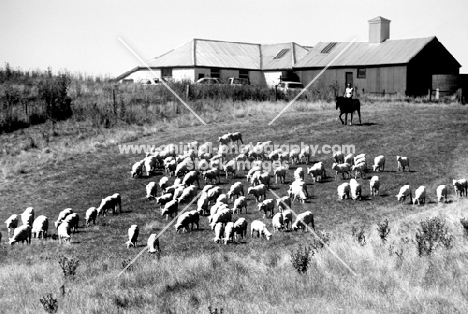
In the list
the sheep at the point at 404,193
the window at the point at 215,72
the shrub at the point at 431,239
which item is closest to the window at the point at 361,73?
the window at the point at 215,72

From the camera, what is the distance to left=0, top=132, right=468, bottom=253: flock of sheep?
17688 mm

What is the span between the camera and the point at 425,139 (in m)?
29.9

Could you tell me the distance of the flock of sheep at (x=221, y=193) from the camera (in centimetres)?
1769

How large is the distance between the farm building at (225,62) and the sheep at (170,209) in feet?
130

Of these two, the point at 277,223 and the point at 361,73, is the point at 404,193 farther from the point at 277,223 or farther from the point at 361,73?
the point at 361,73

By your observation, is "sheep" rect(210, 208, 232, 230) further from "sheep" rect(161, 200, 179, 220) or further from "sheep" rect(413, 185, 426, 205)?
"sheep" rect(413, 185, 426, 205)

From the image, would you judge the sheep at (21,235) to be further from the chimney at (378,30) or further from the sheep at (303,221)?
the chimney at (378,30)

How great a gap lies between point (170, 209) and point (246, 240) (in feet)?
13.6

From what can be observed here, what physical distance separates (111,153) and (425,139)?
16.7 meters

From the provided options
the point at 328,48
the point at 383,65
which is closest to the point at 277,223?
the point at 383,65

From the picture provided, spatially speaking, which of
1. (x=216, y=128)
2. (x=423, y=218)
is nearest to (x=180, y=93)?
(x=216, y=128)

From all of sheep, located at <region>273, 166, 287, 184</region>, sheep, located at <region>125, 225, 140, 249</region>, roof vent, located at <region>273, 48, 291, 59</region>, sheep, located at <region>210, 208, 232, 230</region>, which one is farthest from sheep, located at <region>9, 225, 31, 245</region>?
roof vent, located at <region>273, 48, 291, 59</region>

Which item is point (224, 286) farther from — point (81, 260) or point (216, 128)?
point (216, 128)

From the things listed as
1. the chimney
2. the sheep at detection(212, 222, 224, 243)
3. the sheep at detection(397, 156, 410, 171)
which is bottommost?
the sheep at detection(212, 222, 224, 243)
